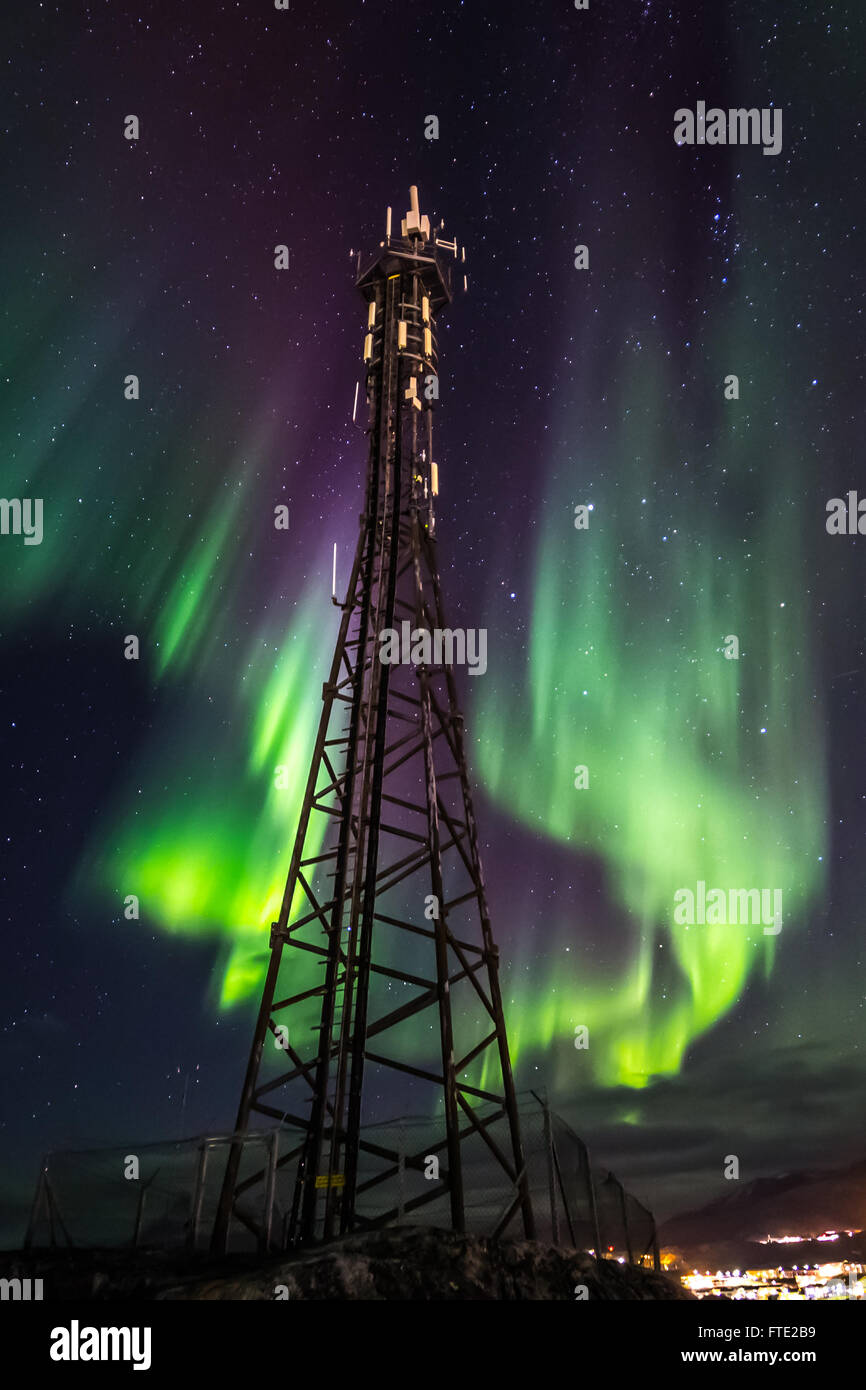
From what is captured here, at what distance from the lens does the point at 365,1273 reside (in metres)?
14.9

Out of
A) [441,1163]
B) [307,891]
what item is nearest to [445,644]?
[307,891]

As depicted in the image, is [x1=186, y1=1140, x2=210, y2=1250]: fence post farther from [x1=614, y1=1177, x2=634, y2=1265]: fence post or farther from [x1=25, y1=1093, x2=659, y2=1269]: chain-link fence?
[x1=614, y1=1177, x2=634, y2=1265]: fence post

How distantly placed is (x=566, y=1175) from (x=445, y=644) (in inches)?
498

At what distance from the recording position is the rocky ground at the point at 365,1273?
1462 cm

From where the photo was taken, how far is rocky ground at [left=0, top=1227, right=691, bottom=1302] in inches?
576

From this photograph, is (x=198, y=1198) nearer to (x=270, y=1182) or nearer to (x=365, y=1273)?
(x=270, y=1182)

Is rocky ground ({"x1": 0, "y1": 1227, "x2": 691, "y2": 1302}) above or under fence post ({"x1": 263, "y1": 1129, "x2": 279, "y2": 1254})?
under

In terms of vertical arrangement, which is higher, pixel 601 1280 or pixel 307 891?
pixel 307 891

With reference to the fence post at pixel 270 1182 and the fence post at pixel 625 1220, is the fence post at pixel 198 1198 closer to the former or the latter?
the fence post at pixel 270 1182

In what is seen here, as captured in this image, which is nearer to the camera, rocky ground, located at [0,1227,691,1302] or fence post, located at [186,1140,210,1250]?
rocky ground, located at [0,1227,691,1302]

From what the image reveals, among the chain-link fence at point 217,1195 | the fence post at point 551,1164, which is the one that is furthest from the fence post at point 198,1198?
the fence post at point 551,1164

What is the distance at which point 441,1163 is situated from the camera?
20.2 metres

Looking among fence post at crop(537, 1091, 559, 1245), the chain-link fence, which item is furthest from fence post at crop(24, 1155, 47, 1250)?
fence post at crop(537, 1091, 559, 1245)
